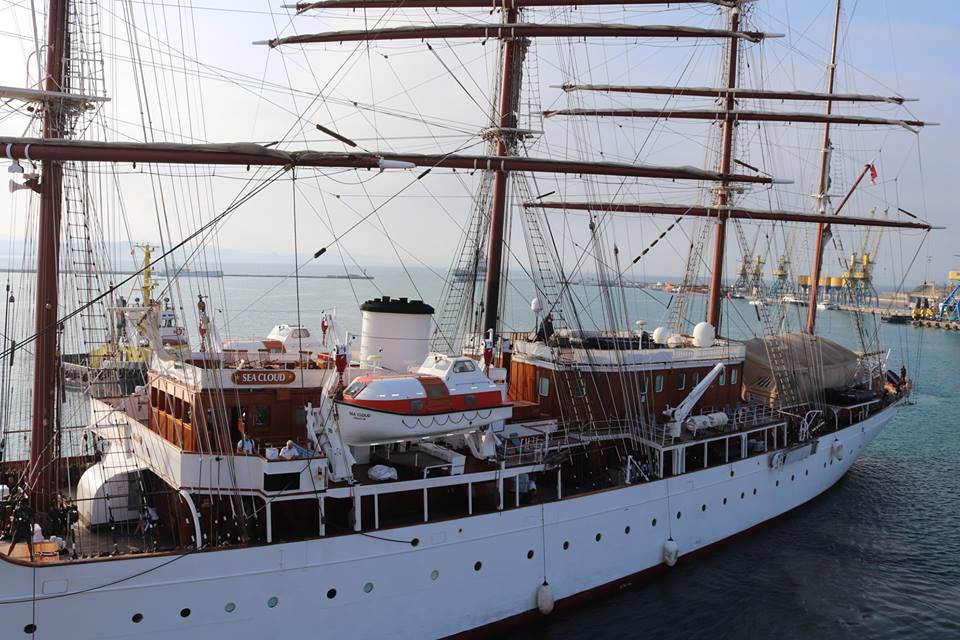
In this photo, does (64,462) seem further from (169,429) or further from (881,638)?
(881,638)

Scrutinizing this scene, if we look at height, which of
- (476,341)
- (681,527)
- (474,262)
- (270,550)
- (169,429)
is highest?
(474,262)

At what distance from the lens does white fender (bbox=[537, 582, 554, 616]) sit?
56.3ft

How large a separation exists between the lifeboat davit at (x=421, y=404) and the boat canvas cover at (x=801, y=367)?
580 inches

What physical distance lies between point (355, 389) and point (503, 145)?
413 inches

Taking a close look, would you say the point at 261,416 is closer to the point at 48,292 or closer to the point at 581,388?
the point at 48,292

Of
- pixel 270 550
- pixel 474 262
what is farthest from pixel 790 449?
pixel 270 550

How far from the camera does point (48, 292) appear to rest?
14477 millimetres

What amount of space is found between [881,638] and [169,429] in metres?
17.2

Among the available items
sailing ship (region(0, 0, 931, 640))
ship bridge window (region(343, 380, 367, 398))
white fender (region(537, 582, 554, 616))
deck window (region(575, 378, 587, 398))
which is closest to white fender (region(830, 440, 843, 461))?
sailing ship (region(0, 0, 931, 640))

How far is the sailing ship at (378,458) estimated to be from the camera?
13656mm

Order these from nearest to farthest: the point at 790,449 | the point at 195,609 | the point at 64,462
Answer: the point at 195,609, the point at 64,462, the point at 790,449

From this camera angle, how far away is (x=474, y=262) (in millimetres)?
23109

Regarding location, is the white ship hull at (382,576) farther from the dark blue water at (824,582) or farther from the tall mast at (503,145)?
the tall mast at (503,145)

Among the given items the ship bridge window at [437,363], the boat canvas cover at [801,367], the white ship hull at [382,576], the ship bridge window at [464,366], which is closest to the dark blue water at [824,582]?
the white ship hull at [382,576]
